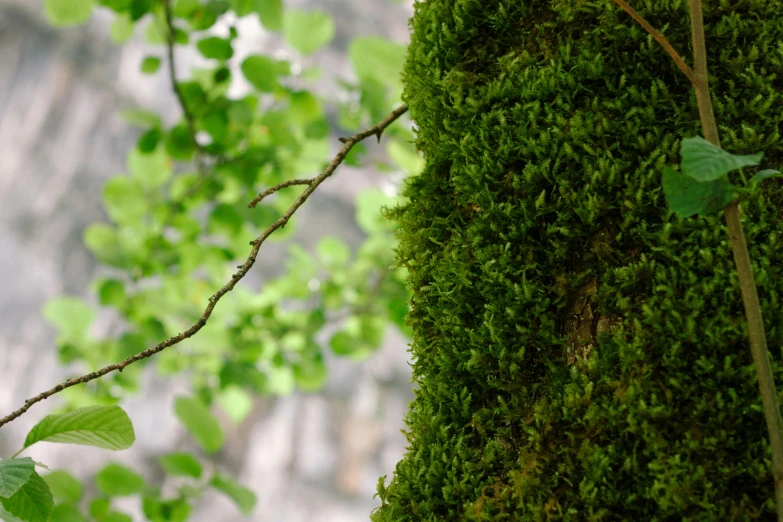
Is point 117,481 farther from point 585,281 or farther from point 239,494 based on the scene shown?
point 585,281

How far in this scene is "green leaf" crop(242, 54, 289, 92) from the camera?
1.42 metres

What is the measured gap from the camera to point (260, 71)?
143 centimetres

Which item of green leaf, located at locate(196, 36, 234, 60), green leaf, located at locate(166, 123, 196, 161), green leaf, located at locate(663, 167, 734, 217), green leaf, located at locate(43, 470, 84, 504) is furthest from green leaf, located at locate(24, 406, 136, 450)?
green leaf, located at locate(166, 123, 196, 161)

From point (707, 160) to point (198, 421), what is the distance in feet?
3.71

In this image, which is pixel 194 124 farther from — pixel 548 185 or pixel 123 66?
pixel 123 66

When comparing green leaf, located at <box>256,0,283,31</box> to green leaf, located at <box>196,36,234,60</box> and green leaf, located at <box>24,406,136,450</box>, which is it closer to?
green leaf, located at <box>196,36,234,60</box>

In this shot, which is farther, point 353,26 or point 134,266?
point 353,26

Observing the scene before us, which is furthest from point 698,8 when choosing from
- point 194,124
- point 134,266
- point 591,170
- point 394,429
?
point 394,429

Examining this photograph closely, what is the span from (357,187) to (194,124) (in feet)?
12.0

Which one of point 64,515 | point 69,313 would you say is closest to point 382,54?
point 64,515

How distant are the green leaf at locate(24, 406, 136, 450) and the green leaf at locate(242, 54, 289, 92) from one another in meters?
1.06

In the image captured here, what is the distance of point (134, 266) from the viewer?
5.85 ft

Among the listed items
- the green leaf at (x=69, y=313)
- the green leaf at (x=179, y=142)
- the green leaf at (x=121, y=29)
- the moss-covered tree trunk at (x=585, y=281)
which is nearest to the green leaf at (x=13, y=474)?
the moss-covered tree trunk at (x=585, y=281)

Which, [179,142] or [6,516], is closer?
[6,516]
